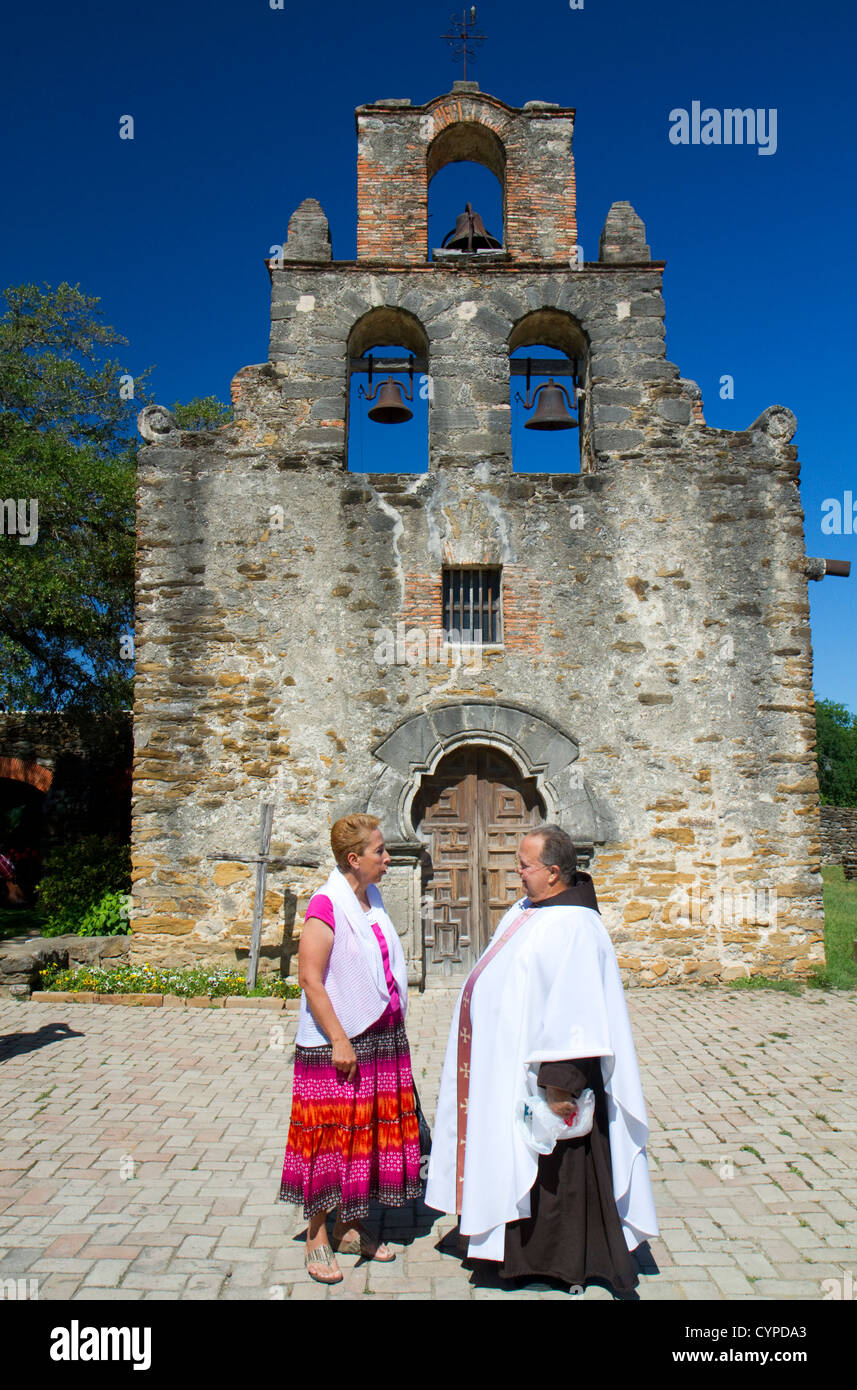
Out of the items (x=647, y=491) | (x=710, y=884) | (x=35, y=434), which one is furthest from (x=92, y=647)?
(x=710, y=884)

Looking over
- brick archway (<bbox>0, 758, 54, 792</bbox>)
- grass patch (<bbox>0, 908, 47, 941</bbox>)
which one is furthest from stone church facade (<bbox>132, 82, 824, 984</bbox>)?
brick archway (<bbox>0, 758, 54, 792</bbox>)

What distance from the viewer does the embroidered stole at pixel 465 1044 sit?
344cm

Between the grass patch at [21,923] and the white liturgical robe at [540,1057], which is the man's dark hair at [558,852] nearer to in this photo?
the white liturgical robe at [540,1057]

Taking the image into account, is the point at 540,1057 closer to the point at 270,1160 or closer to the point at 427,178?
the point at 270,1160

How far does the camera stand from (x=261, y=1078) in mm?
6035

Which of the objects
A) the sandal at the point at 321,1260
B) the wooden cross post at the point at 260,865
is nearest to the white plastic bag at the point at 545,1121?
the sandal at the point at 321,1260

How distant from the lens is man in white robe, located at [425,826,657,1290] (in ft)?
10.4

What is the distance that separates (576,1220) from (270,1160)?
1.99m

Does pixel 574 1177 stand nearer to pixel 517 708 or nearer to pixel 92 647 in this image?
pixel 517 708

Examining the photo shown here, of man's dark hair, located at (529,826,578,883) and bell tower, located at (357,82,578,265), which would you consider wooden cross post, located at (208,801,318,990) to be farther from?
bell tower, located at (357,82,578,265)

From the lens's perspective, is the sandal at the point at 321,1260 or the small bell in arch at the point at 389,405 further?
the small bell in arch at the point at 389,405

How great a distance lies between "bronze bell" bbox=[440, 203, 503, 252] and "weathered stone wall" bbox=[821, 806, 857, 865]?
1870 centimetres

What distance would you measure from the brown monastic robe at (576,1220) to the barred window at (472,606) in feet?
19.8
